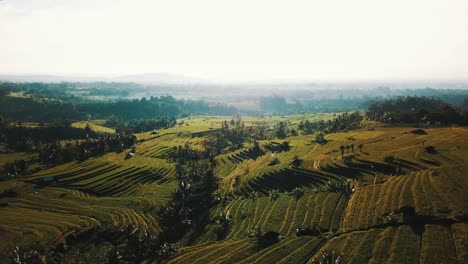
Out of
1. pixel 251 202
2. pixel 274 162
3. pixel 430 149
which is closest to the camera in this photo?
→ pixel 251 202

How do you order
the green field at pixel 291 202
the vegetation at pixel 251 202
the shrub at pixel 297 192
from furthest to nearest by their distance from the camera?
the shrub at pixel 297 192 < the vegetation at pixel 251 202 < the green field at pixel 291 202

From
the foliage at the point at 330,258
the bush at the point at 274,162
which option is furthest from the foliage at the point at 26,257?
the bush at the point at 274,162

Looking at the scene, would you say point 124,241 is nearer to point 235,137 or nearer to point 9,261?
point 9,261

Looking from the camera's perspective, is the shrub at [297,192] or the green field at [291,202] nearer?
the green field at [291,202]

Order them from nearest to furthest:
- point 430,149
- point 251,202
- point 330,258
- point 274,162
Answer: point 330,258 < point 251,202 < point 430,149 < point 274,162

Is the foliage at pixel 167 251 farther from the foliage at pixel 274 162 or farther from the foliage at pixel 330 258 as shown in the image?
the foliage at pixel 274 162

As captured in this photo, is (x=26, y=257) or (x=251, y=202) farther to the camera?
(x=251, y=202)

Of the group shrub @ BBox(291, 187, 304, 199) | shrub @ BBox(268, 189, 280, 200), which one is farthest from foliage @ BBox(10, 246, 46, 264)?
shrub @ BBox(291, 187, 304, 199)

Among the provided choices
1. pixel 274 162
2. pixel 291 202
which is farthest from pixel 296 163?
pixel 291 202

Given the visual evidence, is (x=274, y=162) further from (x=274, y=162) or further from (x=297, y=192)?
(x=297, y=192)

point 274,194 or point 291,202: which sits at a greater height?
point 291,202

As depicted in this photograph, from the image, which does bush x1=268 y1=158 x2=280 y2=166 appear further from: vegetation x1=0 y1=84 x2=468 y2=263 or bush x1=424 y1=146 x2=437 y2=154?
bush x1=424 y1=146 x2=437 y2=154
